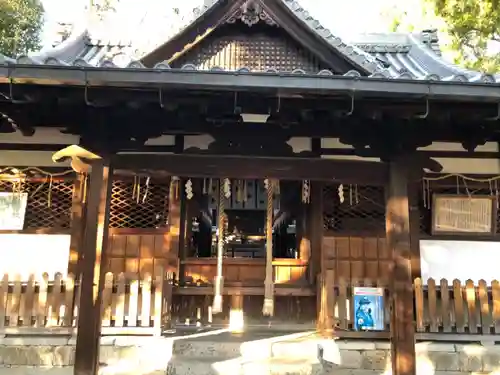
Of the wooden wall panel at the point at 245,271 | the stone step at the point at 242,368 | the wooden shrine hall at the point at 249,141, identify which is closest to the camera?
the wooden shrine hall at the point at 249,141

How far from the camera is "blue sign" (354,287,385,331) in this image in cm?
677

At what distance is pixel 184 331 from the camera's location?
753 cm

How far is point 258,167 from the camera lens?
539 centimetres

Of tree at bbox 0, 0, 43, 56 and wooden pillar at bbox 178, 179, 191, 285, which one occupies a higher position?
tree at bbox 0, 0, 43, 56

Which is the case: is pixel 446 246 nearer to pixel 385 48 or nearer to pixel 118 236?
pixel 385 48

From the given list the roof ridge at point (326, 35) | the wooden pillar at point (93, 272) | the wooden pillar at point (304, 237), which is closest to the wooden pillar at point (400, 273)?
the roof ridge at point (326, 35)

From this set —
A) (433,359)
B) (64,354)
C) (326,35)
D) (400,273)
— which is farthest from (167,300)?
(326,35)

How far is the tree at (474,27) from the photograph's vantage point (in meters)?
13.8

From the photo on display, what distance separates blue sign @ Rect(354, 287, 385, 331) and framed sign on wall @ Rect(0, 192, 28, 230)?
5.41 m

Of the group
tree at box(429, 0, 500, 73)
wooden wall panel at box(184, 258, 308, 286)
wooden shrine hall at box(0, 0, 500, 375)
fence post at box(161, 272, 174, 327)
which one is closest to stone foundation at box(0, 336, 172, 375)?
fence post at box(161, 272, 174, 327)

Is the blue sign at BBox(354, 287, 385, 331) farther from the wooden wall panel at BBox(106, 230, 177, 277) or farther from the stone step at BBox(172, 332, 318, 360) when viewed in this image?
the wooden wall panel at BBox(106, 230, 177, 277)

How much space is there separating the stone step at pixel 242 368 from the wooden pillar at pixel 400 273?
1163 millimetres

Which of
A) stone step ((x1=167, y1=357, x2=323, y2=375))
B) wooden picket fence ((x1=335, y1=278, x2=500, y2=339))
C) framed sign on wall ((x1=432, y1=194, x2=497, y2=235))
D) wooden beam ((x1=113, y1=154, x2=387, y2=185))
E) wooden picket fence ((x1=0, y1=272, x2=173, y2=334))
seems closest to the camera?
wooden beam ((x1=113, y1=154, x2=387, y2=185))

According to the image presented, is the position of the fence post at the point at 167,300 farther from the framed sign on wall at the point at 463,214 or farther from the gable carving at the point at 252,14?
the framed sign on wall at the point at 463,214
